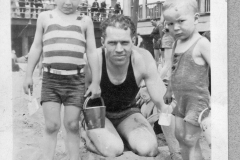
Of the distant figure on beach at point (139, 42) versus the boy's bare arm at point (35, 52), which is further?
the distant figure on beach at point (139, 42)

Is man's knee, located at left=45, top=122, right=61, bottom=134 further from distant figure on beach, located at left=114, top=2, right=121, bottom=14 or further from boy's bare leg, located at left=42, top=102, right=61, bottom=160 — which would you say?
distant figure on beach, located at left=114, top=2, right=121, bottom=14

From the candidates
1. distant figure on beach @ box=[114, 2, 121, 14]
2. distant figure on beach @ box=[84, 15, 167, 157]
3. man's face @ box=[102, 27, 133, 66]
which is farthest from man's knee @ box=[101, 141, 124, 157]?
distant figure on beach @ box=[114, 2, 121, 14]

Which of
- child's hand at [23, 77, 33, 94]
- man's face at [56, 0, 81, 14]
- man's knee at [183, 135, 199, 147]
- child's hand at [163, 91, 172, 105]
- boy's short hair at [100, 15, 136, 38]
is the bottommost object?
man's knee at [183, 135, 199, 147]

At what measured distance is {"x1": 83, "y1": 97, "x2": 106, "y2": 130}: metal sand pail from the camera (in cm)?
221

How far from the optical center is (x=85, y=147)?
2.34 metres

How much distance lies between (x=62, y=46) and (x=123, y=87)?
1.32 ft

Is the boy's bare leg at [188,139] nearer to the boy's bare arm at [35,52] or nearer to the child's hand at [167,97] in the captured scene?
the child's hand at [167,97]

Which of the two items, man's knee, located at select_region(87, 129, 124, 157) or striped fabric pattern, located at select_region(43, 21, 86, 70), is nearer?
striped fabric pattern, located at select_region(43, 21, 86, 70)

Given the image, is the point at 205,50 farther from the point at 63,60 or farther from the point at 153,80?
the point at 63,60

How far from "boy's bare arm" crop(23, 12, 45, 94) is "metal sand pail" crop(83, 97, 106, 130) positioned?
1.02 feet

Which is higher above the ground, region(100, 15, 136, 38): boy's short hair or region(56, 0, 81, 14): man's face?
region(56, 0, 81, 14): man's face

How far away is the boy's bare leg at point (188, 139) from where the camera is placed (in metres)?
2.29

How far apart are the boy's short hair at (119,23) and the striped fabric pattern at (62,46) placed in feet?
0.48

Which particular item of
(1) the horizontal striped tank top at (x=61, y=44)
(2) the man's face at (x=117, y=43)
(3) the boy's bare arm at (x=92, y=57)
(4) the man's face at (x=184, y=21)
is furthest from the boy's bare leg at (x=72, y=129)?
(4) the man's face at (x=184, y=21)
